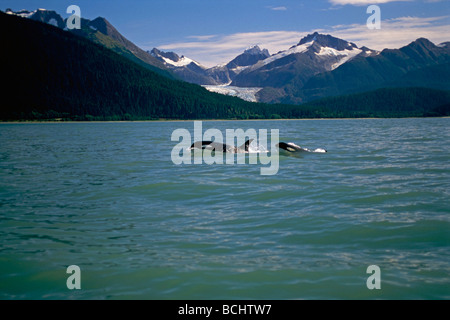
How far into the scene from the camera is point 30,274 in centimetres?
852

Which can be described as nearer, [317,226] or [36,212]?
[317,226]

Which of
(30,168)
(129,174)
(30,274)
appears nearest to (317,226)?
(30,274)

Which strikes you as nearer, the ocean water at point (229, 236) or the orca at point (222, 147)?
the ocean water at point (229, 236)

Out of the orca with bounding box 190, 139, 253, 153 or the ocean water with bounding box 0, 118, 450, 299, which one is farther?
the orca with bounding box 190, 139, 253, 153

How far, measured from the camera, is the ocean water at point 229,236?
25.8ft

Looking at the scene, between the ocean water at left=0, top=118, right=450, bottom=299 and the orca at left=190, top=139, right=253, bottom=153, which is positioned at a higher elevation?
the orca at left=190, top=139, right=253, bottom=153

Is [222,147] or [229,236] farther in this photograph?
[222,147]

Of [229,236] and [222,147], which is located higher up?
[222,147]

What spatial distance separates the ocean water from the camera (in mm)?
7855

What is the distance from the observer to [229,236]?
423 inches

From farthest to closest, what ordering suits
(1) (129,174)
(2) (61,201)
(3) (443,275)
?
(1) (129,174)
(2) (61,201)
(3) (443,275)

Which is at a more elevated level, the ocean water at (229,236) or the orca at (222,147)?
the orca at (222,147)
